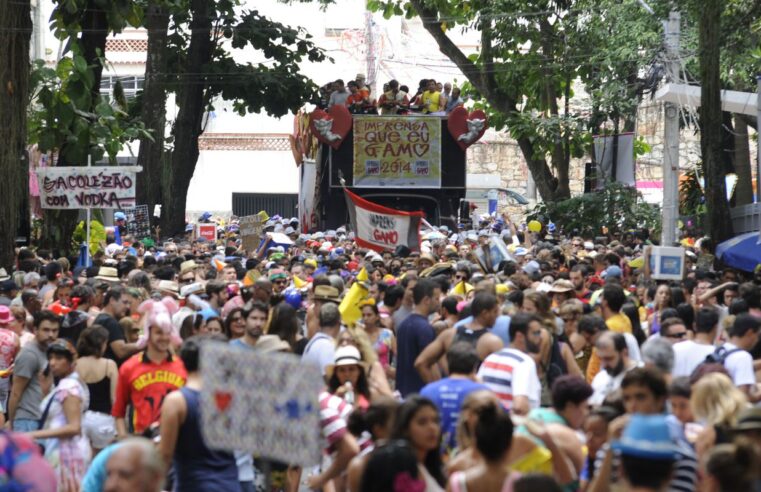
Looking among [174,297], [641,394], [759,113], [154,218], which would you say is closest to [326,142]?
[154,218]

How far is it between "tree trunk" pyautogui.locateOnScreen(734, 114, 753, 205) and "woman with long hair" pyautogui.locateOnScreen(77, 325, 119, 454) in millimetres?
19784

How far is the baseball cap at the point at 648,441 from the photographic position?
17.0 feet

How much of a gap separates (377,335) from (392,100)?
26233 mm

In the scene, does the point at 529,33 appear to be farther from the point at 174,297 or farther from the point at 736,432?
the point at 736,432

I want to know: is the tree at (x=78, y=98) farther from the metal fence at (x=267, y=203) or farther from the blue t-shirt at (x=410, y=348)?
the metal fence at (x=267, y=203)

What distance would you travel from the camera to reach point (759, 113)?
1845 cm

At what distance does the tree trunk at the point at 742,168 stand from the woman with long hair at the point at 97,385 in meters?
19.8

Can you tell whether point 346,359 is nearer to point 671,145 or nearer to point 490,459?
point 490,459

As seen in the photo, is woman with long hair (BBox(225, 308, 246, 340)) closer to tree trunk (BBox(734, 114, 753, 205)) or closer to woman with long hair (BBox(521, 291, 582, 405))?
woman with long hair (BBox(521, 291, 582, 405))

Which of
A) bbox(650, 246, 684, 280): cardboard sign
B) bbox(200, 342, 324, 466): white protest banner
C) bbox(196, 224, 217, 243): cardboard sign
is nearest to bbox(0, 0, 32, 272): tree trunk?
bbox(650, 246, 684, 280): cardboard sign

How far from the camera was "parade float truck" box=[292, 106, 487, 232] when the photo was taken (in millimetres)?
36875

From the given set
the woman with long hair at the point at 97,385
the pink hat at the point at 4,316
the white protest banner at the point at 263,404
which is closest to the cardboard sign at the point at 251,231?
the pink hat at the point at 4,316

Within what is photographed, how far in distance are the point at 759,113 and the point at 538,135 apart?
43.5 ft

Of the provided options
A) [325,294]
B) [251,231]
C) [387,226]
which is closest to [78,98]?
[387,226]
